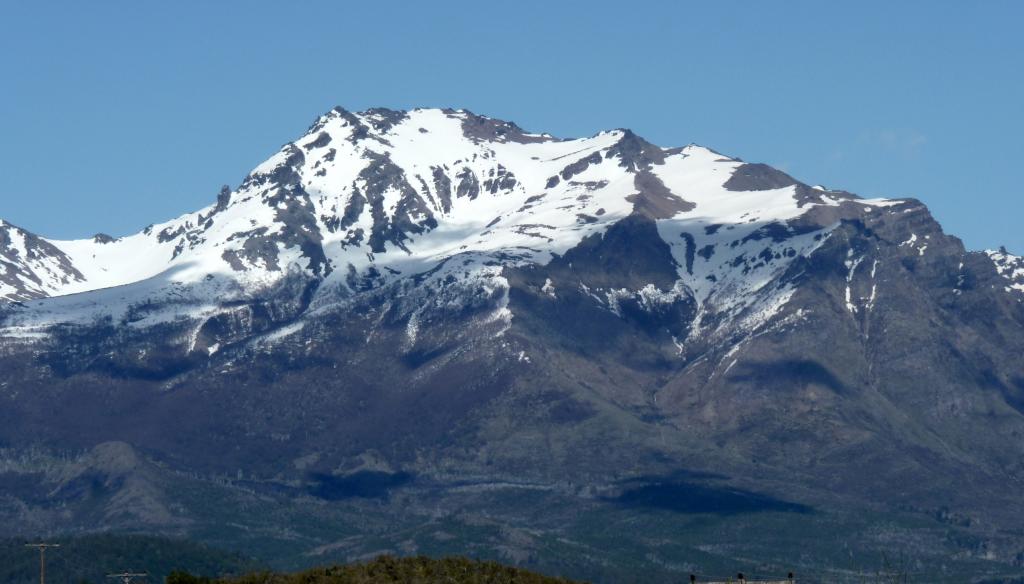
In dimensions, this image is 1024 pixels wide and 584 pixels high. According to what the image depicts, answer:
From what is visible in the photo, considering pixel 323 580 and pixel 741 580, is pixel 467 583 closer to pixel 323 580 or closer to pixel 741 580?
pixel 323 580

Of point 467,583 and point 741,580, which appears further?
point 467,583

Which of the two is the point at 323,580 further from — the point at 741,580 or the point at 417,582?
the point at 741,580

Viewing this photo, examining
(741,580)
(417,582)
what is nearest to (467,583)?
(417,582)

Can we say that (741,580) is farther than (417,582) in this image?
No

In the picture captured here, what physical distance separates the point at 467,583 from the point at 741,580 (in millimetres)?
37739

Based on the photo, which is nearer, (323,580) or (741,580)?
(741,580)

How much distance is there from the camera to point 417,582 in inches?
7707

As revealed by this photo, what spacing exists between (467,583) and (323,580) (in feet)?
38.6

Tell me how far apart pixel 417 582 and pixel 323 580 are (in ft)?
26.5

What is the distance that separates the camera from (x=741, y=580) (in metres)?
167

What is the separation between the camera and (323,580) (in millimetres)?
198125

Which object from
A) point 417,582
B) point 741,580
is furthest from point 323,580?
point 741,580
